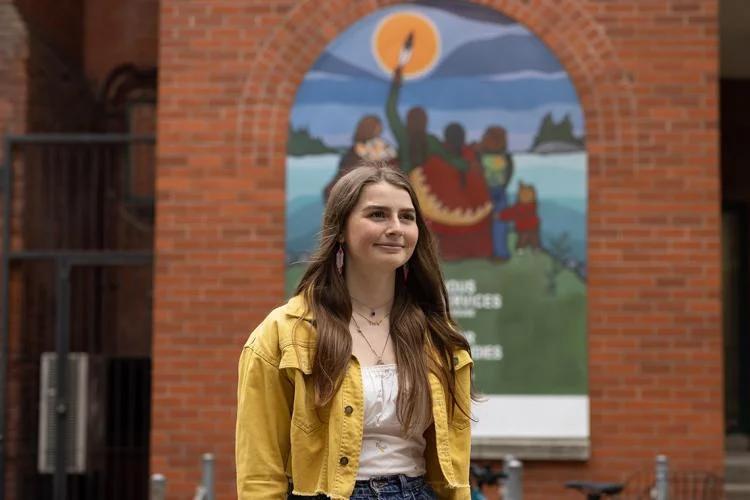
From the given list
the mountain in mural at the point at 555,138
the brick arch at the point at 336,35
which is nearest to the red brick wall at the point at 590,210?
the brick arch at the point at 336,35

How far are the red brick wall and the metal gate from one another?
78 cm

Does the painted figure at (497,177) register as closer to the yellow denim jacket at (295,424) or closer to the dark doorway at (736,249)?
the dark doorway at (736,249)

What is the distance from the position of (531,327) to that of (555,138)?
144 cm

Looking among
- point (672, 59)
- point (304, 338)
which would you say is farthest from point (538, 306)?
point (304, 338)

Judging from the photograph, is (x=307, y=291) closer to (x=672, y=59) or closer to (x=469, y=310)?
(x=469, y=310)

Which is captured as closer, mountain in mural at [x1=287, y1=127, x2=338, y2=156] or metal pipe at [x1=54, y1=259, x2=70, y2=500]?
mountain in mural at [x1=287, y1=127, x2=338, y2=156]

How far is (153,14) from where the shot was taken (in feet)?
40.5

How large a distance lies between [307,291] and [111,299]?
28.5 ft

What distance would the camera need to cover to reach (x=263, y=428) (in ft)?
10.0

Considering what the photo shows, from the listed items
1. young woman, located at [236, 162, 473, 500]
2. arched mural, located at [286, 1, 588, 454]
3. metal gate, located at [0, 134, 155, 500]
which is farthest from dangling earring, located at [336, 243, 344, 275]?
metal gate, located at [0, 134, 155, 500]

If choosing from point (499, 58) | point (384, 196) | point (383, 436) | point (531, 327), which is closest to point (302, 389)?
point (383, 436)

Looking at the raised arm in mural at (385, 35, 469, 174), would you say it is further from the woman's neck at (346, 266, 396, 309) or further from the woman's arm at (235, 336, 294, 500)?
the woman's arm at (235, 336, 294, 500)

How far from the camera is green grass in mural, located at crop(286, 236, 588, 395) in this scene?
30.0ft

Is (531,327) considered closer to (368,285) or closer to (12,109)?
(12,109)
